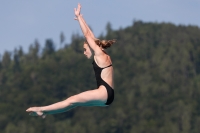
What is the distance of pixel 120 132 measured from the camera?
643 feet

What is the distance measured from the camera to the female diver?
83.3 ft

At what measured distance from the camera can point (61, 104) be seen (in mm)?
25375

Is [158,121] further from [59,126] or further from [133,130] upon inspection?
[59,126]

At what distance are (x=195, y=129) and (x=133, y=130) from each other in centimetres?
1580

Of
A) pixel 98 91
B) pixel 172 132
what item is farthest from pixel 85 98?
pixel 172 132

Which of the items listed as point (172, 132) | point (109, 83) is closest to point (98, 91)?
point (109, 83)

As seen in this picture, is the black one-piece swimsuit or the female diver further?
the black one-piece swimsuit

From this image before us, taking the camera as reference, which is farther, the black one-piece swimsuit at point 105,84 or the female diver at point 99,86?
the black one-piece swimsuit at point 105,84

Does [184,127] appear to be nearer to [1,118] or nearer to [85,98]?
[1,118]

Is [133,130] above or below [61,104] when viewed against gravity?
below

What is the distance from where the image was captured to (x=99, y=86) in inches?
1024

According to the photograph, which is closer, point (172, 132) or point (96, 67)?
point (96, 67)

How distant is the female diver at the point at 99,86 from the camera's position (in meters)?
Answer: 25.4

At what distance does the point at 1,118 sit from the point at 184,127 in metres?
45.2
